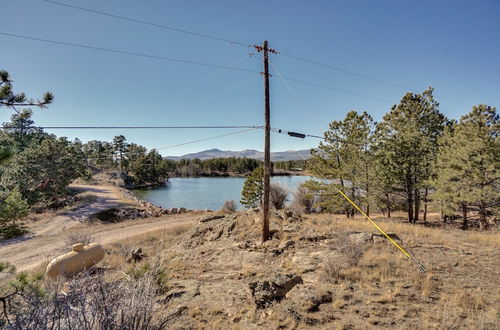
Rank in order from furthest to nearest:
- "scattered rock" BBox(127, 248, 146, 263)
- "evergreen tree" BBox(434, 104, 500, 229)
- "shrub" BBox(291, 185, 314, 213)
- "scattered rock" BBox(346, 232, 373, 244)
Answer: "shrub" BBox(291, 185, 314, 213)
"evergreen tree" BBox(434, 104, 500, 229)
"scattered rock" BBox(127, 248, 146, 263)
"scattered rock" BBox(346, 232, 373, 244)

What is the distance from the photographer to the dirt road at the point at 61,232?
12798 mm

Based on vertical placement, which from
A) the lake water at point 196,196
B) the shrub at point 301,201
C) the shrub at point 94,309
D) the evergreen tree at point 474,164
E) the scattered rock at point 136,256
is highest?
the evergreen tree at point 474,164

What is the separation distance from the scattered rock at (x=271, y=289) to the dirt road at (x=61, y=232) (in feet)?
36.1

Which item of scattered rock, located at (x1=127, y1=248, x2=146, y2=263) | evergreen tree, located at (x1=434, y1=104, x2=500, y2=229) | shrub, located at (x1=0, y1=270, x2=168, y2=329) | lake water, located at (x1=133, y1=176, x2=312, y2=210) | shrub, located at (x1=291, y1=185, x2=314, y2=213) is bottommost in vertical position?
lake water, located at (x1=133, y1=176, x2=312, y2=210)

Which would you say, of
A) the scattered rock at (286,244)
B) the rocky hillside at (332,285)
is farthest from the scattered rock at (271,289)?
the scattered rock at (286,244)

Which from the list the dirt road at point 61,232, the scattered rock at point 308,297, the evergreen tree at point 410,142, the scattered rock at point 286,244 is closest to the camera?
the scattered rock at point 308,297

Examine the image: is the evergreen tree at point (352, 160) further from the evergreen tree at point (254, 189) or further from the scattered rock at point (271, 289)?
the scattered rock at point (271, 289)

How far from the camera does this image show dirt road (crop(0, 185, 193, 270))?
12.8 metres

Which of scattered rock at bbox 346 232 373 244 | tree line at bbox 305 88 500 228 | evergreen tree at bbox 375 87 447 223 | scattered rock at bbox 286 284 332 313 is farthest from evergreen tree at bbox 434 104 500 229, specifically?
scattered rock at bbox 286 284 332 313

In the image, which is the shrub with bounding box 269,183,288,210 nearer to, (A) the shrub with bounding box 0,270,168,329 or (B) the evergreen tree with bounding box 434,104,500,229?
(B) the evergreen tree with bounding box 434,104,500,229

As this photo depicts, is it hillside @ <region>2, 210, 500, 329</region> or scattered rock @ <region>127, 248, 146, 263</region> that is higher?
hillside @ <region>2, 210, 500, 329</region>

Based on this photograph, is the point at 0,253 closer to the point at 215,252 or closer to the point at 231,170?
the point at 215,252

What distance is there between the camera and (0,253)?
13141mm

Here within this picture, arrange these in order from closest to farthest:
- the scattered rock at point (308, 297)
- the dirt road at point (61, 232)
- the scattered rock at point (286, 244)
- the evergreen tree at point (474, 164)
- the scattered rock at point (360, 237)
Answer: the scattered rock at point (308, 297) < the scattered rock at point (360, 237) < the scattered rock at point (286, 244) < the dirt road at point (61, 232) < the evergreen tree at point (474, 164)
